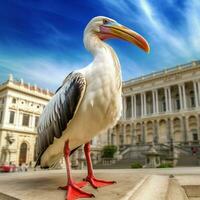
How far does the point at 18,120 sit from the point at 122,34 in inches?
1456

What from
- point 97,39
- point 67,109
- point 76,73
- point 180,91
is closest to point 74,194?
point 67,109

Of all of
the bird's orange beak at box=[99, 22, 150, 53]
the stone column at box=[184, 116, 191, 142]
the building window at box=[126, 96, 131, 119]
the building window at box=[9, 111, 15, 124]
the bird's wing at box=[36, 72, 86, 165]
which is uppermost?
the building window at box=[126, 96, 131, 119]

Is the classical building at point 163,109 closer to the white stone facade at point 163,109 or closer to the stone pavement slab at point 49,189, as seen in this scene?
the white stone facade at point 163,109

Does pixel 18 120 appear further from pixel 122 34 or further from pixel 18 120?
pixel 122 34

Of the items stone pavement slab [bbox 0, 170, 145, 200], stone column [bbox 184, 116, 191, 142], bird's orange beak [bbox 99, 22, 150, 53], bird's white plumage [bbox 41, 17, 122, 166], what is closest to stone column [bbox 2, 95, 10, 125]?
stone column [bbox 184, 116, 191, 142]

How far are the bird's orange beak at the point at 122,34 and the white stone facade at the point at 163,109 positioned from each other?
115 ft

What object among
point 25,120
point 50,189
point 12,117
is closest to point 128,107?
point 25,120

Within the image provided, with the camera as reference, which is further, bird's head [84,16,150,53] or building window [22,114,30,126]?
building window [22,114,30,126]

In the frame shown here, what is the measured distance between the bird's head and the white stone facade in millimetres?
35011

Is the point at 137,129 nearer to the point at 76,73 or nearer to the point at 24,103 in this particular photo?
the point at 24,103

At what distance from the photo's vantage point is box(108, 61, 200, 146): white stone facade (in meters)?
38.3

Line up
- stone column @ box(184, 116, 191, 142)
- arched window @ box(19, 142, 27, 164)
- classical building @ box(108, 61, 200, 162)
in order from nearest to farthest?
arched window @ box(19, 142, 27, 164) < stone column @ box(184, 116, 191, 142) < classical building @ box(108, 61, 200, 162)

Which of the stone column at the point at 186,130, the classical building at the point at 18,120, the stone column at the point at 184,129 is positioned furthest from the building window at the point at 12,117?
the stone column at the point at 186,130

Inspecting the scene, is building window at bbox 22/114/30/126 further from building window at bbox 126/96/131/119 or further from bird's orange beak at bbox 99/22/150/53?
bird's orange beak at bbox 99/22/150/53
